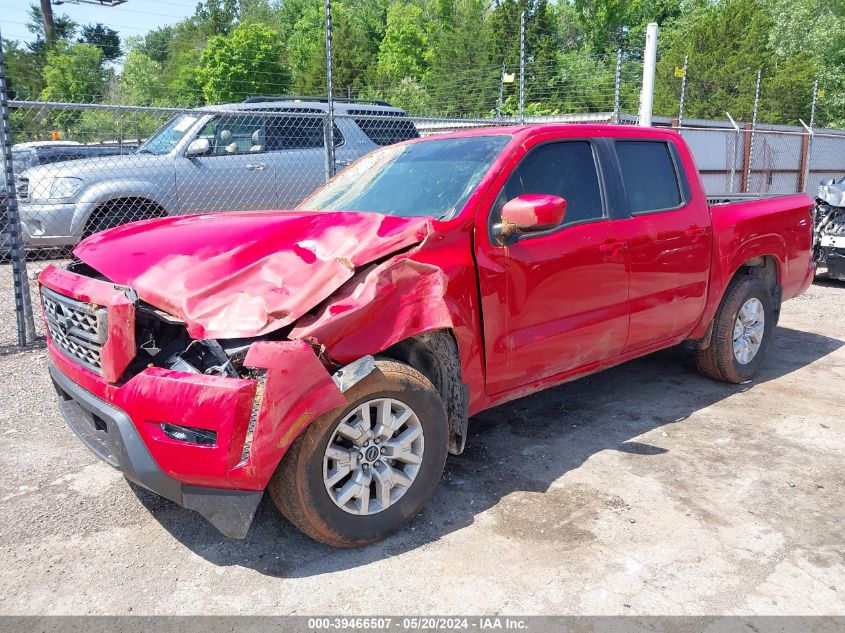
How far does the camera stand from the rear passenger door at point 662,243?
4.26 metres

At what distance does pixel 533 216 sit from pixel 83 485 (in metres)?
2.72

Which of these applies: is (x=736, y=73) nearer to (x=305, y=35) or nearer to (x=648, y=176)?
(x=648, y=176)

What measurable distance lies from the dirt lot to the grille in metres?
0.83

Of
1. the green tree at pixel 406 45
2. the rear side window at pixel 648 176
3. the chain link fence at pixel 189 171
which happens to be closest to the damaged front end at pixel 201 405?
the rear side window at pixel 648 176

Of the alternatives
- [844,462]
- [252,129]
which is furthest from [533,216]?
[252,129]

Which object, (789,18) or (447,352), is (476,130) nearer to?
(447,352)

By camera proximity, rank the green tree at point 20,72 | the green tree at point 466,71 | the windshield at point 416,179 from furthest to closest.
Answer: the green tree at point 466,71 < the green tree at point 20,72 < the windshield at point 416,179

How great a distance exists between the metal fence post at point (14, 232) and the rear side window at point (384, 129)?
4.00 metres

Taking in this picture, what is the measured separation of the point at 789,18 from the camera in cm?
4075

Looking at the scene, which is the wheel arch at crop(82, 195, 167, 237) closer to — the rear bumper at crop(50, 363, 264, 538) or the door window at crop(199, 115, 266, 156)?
the door window at crop(199, 115, 266, 156)

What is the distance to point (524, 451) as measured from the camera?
406 centimetres

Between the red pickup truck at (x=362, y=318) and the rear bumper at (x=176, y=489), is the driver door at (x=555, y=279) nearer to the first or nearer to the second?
the red pickup truck at (x=362, y=318)

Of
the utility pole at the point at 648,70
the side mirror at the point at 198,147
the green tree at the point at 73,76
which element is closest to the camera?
the side mirror at the point at 198,147

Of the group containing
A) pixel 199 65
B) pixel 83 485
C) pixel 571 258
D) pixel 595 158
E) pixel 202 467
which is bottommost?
pixel 83 485
